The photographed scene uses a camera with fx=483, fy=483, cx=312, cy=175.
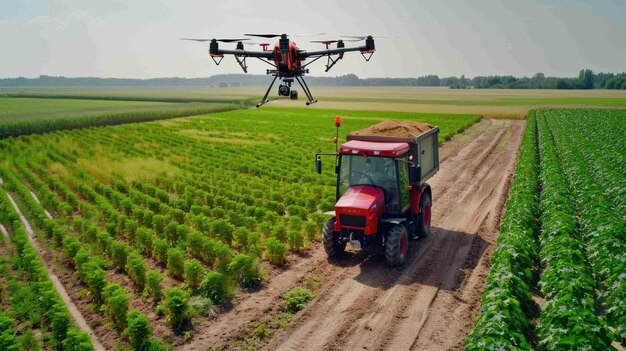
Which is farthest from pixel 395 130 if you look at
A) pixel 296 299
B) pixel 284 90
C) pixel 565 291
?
pixel 565 291

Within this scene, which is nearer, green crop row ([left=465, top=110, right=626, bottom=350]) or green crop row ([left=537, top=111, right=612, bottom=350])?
green crop row ([left=537, top=111, right=612, bottom=350])

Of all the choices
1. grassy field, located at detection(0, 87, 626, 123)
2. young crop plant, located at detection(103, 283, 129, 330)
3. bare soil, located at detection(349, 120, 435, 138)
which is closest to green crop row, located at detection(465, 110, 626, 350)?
bare soil, located at detection(349, 120, 435, 138)

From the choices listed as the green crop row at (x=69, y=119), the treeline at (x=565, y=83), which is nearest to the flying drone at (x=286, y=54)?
the green crop row at (x=69, y=119)

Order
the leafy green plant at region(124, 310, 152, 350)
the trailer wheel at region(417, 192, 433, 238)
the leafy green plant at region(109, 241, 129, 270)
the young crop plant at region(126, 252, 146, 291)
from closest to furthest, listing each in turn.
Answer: the leafy green plant at region(124, 310, 152, 350) < the young crop plant at region(126, 252, 146, 291) < the leafy green plant at region(109, 241, 129, 270) < the trailer wheel at region(417, 192, 433, 238)

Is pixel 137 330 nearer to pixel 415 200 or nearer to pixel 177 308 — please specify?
pixel 177 308

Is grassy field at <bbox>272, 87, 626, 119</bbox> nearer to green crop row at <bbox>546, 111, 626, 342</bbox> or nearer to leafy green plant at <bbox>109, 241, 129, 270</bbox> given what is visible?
green crop row at <bbox>546, 111, 626, 342</bbox>
